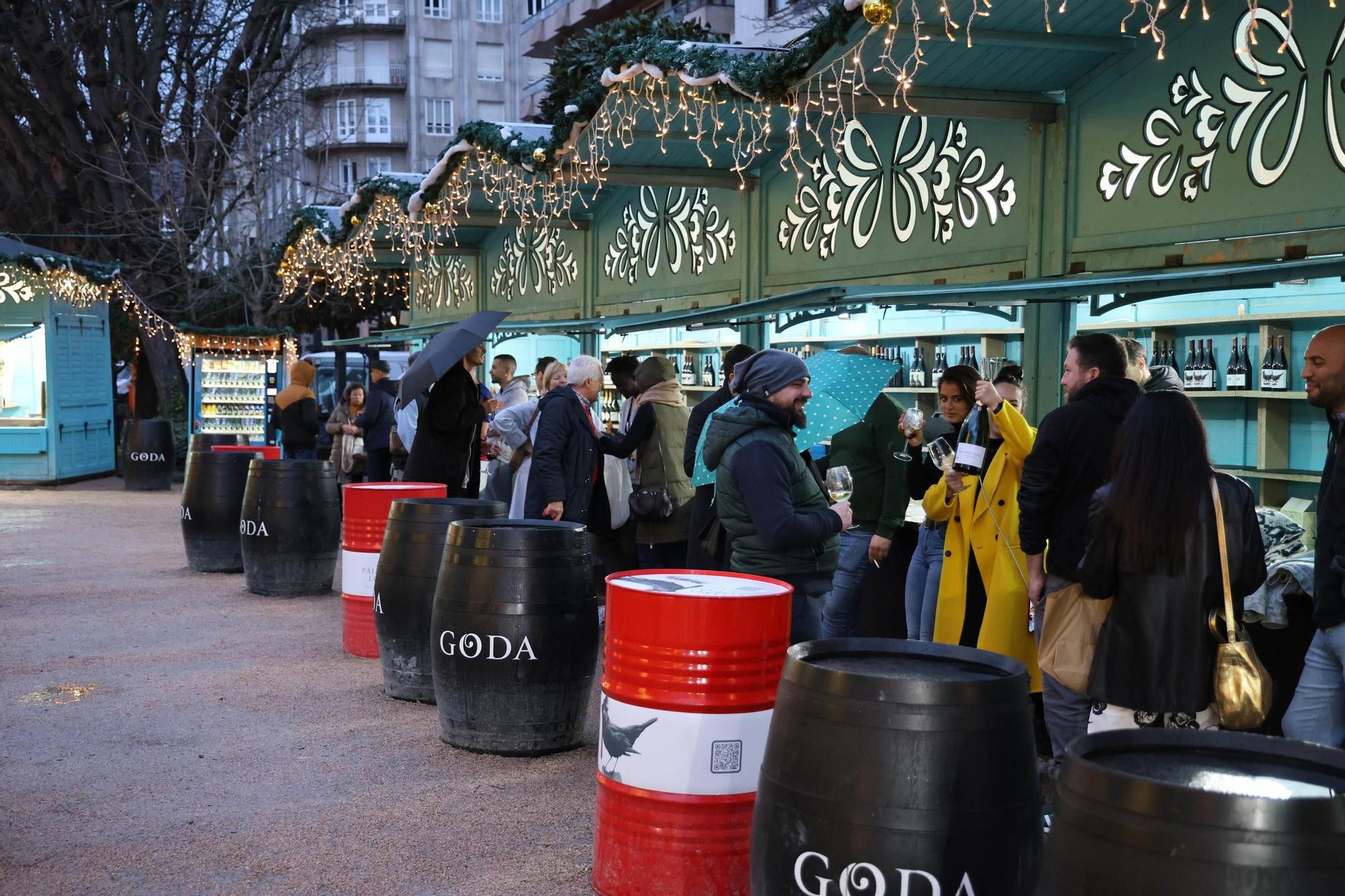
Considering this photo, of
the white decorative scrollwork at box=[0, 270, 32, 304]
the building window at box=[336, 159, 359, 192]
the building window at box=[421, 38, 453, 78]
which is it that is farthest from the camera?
the building window at box=[336, 159, 359, 192]

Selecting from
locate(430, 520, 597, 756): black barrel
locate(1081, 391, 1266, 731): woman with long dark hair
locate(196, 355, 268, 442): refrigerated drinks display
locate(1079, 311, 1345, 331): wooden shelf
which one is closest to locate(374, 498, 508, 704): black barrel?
locate(430, 520, 597, 756): black barrel

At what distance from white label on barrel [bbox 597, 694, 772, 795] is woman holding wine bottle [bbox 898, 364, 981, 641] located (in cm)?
270

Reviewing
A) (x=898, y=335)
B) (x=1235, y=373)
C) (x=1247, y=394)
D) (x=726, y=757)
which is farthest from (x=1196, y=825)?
(x=898, y=335)

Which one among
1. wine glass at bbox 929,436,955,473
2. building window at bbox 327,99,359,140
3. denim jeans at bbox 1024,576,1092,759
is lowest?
denim jeans at bbox 1024,576,1092,759

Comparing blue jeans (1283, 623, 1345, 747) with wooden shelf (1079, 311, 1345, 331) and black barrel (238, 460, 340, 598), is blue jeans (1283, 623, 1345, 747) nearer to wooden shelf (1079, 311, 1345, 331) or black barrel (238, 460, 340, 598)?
wooden shelf (1079, 311, 1345, 331)

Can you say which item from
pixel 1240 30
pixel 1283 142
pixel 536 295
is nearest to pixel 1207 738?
pixel 1283 142

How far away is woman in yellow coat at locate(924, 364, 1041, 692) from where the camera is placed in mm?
5750

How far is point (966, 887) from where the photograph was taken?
2916mm

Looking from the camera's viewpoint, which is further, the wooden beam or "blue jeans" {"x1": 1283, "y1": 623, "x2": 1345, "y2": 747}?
the wooden beam

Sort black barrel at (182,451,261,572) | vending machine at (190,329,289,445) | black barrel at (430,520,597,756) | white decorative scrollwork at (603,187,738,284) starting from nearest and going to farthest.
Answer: black barrel at (430,520,597,756) → black barrel at (182,451,261,572) → white decorative scrollwork at (603,187,738,284) → vending machine at (190,329,289,445)

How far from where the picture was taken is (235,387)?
21781 mm

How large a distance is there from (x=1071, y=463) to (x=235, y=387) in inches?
741

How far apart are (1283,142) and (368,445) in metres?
7.83

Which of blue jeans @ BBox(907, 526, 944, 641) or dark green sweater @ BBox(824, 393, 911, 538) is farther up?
dark green sweater @ BBox(824, 393, 911, 538)
